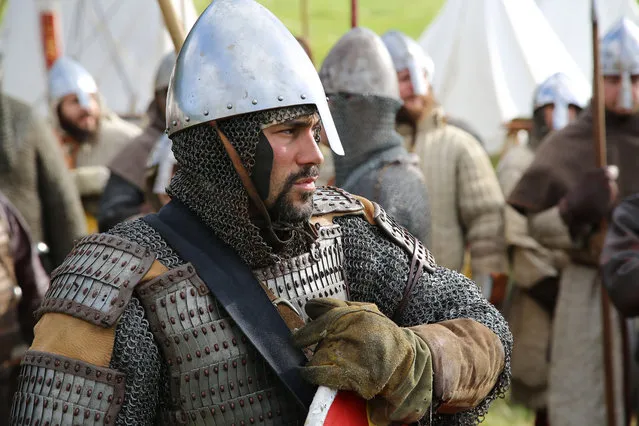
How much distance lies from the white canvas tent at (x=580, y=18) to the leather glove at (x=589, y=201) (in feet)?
25.7

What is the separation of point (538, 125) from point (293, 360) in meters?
6.84

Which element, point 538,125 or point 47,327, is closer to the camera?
point 47,327

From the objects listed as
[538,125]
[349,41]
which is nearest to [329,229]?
[349,41]

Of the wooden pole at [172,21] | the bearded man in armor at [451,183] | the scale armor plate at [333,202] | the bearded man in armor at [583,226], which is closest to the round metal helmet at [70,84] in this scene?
the bearded man in armor at [451,183]

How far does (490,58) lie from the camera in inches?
622

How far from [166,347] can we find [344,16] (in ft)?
74.5

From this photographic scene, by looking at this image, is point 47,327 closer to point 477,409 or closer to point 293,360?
point 293,360

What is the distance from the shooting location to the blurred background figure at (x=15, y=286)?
627 centimetres

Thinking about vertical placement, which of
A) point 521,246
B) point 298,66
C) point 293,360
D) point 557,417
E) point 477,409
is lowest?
point 557,417

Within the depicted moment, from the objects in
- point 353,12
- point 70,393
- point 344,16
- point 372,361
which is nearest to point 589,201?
point 353,12

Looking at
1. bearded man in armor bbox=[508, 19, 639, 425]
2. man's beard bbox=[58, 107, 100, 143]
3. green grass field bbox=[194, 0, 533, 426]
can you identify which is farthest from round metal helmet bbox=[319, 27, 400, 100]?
green grass field bbox=[194, 0, 533, 426]

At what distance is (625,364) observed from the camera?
8.06 meters

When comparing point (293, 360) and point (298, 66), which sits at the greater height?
point (298, 66)

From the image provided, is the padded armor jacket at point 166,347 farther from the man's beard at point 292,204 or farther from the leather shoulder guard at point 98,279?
the man's beard at point 292,204
